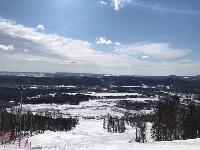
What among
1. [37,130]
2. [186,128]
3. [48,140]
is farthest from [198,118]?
[37,130]

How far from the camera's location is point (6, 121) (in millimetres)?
180875

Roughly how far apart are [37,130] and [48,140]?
2647 inches

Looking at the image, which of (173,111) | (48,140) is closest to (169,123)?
(173,111)

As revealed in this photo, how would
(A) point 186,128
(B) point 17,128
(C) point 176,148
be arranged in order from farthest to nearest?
(B) point 17,128 < (A) point 186,128 < (C) point 176,148

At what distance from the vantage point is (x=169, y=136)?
97.8 m

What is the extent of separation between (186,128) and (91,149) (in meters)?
54.0

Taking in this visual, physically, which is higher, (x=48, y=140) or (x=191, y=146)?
(x=191, y=146)

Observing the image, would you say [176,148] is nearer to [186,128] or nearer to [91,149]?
[91,149]

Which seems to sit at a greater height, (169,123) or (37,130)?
(169,123)

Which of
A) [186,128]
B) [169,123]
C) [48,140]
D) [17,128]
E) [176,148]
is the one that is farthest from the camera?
[17,128]

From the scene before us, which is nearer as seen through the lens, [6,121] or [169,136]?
[169,136]

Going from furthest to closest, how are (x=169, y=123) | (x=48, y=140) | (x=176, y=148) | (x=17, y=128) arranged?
(x=17, y=128) < (x=48, y=140) < (x=169, y=123) < (x=176, y=148)

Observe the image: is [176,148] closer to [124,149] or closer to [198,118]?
[124,149]

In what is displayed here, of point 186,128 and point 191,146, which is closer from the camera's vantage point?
point 191,146
